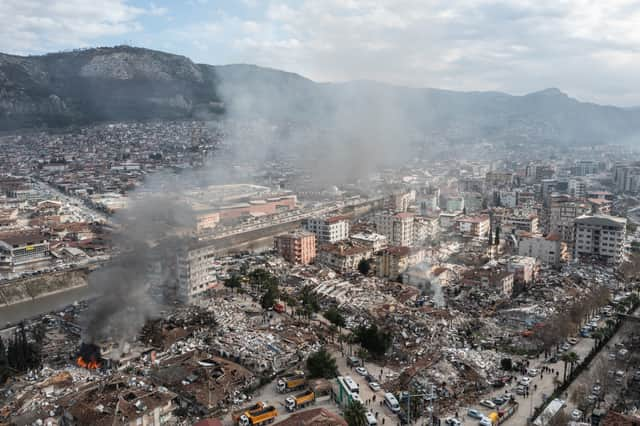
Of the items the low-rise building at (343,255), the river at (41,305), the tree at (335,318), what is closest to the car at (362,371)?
the tree at (335,318)

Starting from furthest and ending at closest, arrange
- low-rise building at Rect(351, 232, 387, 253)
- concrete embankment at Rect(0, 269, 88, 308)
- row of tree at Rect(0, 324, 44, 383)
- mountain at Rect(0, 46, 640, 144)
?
mountain at Rect(0, 46, 640, 144)
low-rise building at Rect(351, 232, 387, 253)
concrete embankment at Rect(0, 269, 88, 308)
row of tree at Rect(0, 324, 44, 383)

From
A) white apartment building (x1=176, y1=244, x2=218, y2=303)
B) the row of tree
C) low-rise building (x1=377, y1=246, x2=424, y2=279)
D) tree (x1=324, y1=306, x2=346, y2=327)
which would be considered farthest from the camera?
low-rise building (x1=377, y1=246, x2=424, y2=279)

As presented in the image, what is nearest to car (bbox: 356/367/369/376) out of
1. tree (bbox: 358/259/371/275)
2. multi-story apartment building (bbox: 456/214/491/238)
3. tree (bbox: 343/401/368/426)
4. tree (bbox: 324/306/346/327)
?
tree (bbox: 343/401/368/426)

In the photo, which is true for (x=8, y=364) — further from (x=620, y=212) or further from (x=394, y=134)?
(x=394, y=134)

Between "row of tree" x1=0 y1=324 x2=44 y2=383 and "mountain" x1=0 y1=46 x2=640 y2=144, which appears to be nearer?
"row of tree" x1=0 y1=324 x2=44 y2=383

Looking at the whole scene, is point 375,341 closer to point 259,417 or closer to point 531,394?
point 531,394

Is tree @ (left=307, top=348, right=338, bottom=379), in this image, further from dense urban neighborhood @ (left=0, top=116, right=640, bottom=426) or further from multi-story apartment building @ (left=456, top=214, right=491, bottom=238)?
multi-story apartment building @ (left=456, top=214, right=491, bottom=238)

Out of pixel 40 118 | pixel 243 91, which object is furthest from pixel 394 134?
pixel 40 118

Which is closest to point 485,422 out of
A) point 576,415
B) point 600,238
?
point 576,415
